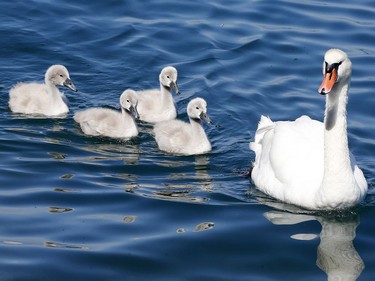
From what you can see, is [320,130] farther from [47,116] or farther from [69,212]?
[47,116]

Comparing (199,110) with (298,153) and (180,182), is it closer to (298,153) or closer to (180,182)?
(180,182)

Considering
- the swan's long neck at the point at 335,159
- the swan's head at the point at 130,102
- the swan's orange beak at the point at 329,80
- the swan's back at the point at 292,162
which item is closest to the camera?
the swan's orange beak at the point at 329,80

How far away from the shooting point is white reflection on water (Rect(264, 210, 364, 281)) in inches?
367

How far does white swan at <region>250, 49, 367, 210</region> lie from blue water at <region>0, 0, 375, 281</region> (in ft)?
0.61

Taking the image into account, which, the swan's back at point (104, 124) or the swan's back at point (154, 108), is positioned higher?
the swan's back at point (154, 108)

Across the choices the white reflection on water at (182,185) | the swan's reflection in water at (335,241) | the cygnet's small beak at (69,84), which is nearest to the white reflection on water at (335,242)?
the swan's reflection in water at (335,241)

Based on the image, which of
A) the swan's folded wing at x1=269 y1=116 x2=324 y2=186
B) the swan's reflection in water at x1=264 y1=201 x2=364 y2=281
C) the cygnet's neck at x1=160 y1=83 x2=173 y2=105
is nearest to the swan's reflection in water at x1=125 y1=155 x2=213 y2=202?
the swan's folded wing at x1=269 y1=116 x2=324 y2=186

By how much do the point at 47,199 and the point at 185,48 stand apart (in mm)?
6203

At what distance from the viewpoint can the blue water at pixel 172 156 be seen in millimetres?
9398

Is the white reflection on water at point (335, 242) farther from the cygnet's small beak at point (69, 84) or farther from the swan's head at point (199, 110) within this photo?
the cygnet's small beak at point (69, 84)

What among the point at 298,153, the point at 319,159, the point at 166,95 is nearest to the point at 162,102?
the point at 166,95

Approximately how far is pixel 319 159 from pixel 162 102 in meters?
3.47

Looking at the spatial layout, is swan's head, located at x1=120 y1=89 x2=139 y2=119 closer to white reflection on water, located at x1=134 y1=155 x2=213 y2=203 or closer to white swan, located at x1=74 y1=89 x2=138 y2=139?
white swan, located at x1=74 y1=89 x2=138 y2=139

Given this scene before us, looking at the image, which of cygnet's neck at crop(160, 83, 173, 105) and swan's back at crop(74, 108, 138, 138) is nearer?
swan's back at crop(74, 108, 138, 138)
